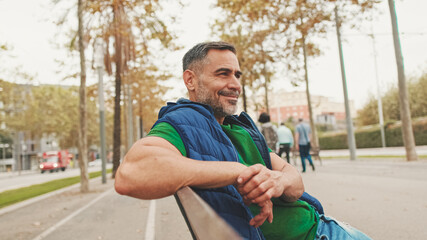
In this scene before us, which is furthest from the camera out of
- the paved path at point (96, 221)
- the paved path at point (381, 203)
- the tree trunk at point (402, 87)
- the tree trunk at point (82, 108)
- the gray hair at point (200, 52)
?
the tree trunk at point (402, 87)

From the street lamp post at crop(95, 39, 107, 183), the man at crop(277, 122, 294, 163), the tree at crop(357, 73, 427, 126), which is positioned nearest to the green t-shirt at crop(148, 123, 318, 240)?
the man at crop(277, 122, 294, 163)

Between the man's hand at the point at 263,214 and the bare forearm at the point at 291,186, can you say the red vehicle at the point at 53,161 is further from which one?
the man's hand at the point at 263,214

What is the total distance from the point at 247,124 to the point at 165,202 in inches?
275

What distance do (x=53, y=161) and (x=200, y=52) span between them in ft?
159

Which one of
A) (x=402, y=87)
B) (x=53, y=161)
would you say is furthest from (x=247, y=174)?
(x=53, y=161)

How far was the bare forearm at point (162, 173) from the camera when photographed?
4.11 feet

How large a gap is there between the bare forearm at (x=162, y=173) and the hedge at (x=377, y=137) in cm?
3578

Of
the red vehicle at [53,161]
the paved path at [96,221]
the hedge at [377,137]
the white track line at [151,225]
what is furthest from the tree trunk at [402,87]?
the red vehicle at [53,161]

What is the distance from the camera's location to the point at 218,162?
137cm

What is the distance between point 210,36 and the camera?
23984 millimetres

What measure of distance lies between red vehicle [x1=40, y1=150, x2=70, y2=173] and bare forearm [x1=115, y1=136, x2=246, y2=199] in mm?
48033

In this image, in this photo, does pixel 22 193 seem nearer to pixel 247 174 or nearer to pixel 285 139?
pixel 285 139

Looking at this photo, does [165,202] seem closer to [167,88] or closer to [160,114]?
[160,114]

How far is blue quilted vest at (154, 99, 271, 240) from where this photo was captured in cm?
141
